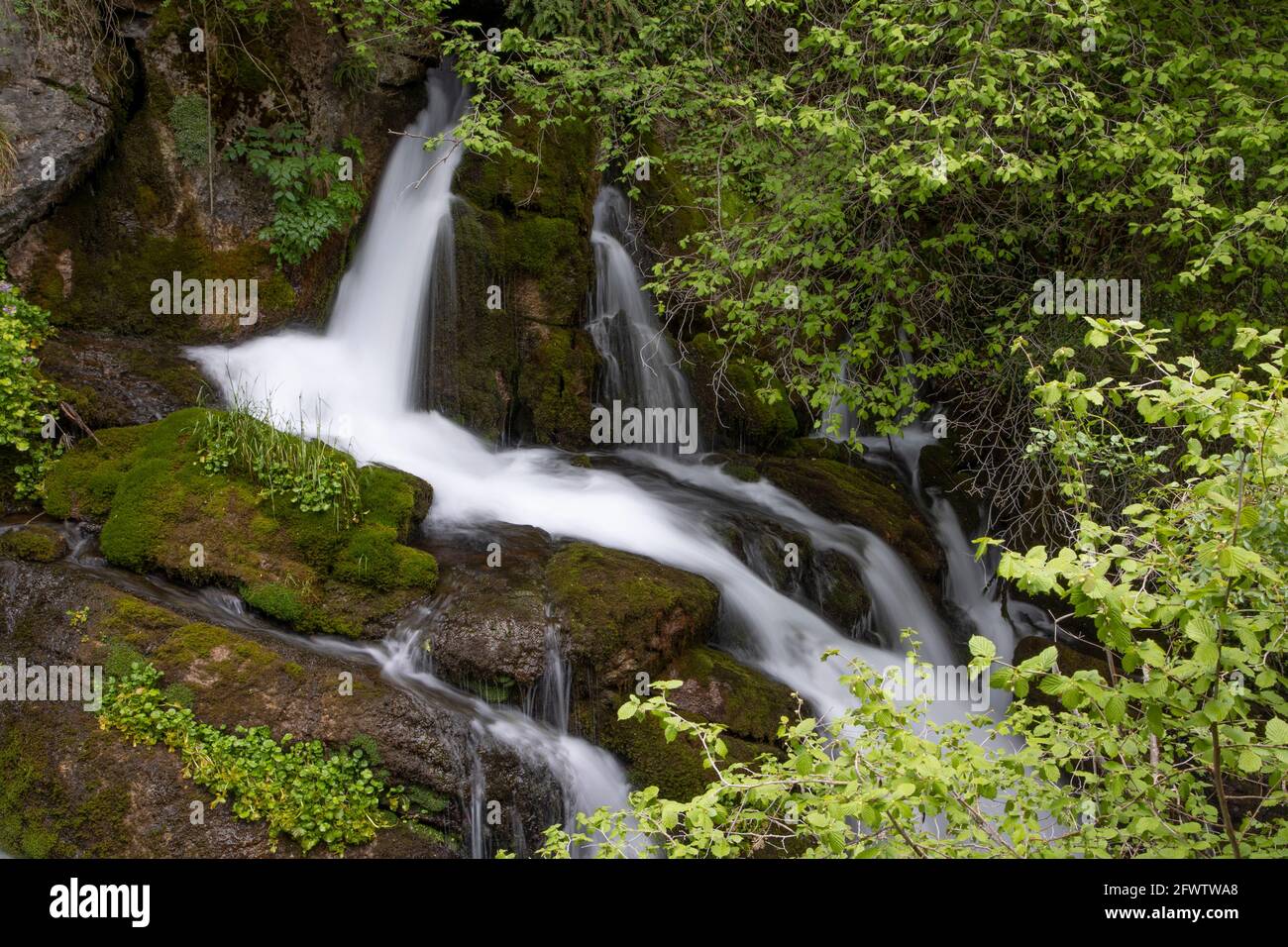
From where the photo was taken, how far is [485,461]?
29.0ft

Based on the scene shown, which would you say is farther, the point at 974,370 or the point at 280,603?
the point at 974,370

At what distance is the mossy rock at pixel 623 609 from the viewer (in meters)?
5.99

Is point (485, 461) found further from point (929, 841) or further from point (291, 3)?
point (929, 841)

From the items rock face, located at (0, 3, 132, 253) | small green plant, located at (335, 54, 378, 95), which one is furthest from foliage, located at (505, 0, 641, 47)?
rock face, located at (0, 3, 132, 253)

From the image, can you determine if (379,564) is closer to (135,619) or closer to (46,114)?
(135,619)

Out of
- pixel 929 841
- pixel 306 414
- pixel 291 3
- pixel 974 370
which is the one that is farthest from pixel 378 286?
pixel 929 841

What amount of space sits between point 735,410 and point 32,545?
683 cm

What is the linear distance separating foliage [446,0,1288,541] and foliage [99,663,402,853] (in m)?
4.24

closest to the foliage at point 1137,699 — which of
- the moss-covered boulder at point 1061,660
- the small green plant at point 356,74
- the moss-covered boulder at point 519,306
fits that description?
the moss-covered boulder at point 1061,660

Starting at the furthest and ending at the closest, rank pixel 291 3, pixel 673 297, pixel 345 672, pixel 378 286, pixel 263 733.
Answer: pixel 673 297
pixel 378 286
pixel 291 3
pixel 345 672
pixel 263 733

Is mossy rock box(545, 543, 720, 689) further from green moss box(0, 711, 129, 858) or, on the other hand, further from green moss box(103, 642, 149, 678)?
green moss box(0, 711, 129, 858)

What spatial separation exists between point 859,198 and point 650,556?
3318 millimetres

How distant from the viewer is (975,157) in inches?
226

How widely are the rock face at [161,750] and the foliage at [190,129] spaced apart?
489 centimetres
